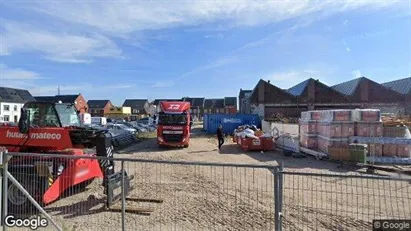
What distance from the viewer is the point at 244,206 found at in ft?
25.6

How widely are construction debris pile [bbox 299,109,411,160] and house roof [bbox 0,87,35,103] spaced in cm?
6195

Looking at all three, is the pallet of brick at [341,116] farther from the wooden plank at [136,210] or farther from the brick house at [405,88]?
the brick house at [405,88]

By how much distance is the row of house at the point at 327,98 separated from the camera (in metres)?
50.6

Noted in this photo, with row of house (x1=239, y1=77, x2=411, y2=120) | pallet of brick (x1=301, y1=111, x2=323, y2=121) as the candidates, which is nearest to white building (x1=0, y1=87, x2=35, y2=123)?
row of house (x1=239, y1=77, x2=411, y2=120)

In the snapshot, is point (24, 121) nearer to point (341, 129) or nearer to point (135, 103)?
point (341, 129)

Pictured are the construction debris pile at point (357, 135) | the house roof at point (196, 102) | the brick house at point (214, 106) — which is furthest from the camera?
the house roof at point (196, 102)

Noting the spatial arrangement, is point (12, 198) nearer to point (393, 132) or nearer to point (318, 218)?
point (318, 218)

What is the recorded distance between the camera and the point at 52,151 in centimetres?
880

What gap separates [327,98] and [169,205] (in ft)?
162

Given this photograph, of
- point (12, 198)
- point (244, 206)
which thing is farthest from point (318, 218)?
point (12, 198)

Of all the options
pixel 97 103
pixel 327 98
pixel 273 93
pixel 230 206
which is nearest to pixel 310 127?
pixel 230 206

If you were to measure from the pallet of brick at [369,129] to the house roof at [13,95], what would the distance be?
63.1m

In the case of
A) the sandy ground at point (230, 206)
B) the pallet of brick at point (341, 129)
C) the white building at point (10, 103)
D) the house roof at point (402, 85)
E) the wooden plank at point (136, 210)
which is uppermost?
the house roof at point (402, 85)

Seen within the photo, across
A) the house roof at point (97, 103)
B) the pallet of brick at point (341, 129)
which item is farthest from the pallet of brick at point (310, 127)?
the house roof at point (97, 103)
